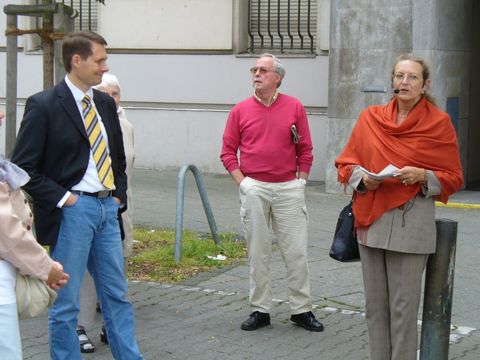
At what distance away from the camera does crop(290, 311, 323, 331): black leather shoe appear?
6578mm

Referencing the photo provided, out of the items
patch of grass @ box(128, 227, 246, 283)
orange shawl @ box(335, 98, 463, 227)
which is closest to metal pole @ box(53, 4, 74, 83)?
patch of grass @ box(128, 227, 246, 283)

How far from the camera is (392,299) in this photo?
5172mm

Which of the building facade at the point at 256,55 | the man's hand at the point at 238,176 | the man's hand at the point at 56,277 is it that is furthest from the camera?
the building facade at the point at 256,55

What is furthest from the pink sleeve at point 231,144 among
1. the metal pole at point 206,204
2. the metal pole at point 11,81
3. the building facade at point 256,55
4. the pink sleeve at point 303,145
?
the building facade at point 256,55

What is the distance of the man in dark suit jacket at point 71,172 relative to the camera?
16.9 ft

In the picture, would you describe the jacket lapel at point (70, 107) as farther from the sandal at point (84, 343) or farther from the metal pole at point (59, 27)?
the metal pole at point (59, 27)

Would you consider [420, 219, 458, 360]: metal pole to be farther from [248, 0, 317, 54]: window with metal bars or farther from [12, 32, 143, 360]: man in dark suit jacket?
[248, 0, 317, 54]: window with metal bars

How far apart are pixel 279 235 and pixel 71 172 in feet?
6.66

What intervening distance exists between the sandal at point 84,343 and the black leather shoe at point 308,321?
4.70ft

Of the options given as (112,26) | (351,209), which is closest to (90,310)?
(351,209)

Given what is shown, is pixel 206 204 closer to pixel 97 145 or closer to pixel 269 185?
pixel 269 185

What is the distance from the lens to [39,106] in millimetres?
5160

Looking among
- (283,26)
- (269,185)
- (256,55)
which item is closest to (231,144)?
(269,185)

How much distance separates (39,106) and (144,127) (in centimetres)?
1001
